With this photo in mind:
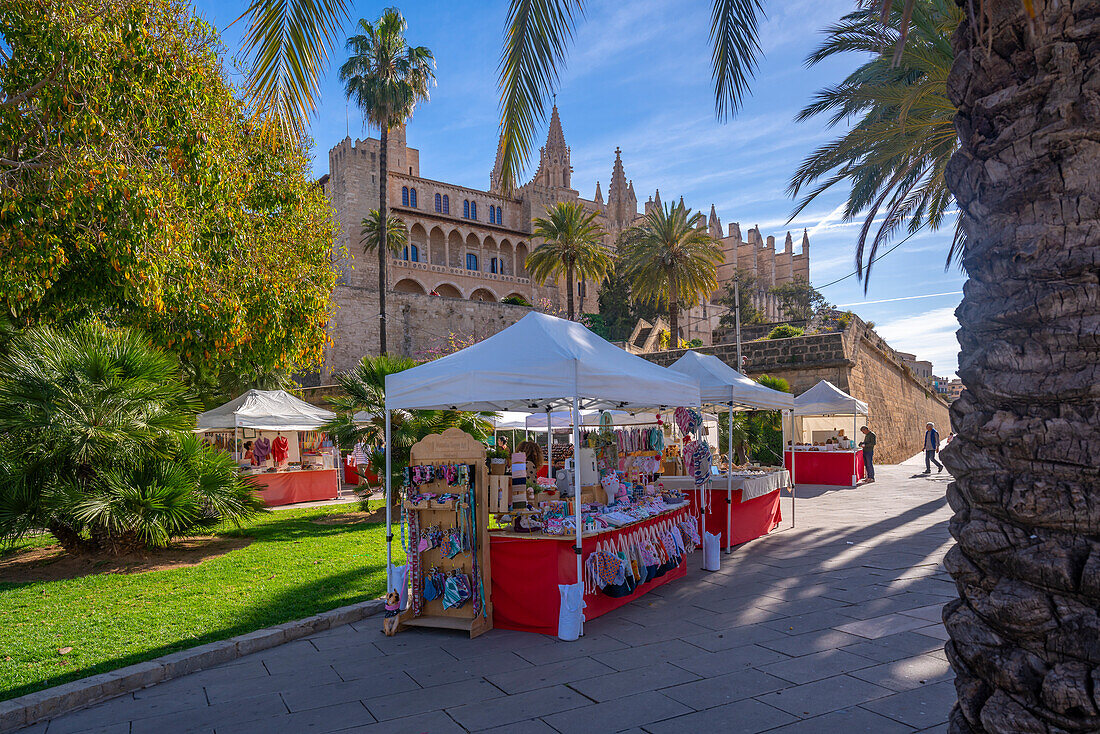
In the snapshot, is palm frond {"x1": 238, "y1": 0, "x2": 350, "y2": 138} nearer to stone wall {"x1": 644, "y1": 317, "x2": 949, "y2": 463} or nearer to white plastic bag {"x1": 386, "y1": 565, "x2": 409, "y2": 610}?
white plastic bag {"x1": 386, "y1": 565, "x2": 409, "y2": 610}

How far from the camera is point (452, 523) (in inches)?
237

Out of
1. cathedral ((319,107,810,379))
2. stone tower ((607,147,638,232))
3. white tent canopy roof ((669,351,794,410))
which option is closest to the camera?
white tent canopy roof ((669,351,794,410))

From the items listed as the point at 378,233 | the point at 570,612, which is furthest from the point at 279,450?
the point at 378,233

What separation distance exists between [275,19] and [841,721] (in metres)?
5.43

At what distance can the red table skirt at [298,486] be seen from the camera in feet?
52.4

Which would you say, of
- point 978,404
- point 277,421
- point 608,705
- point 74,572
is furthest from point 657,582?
point 277,421

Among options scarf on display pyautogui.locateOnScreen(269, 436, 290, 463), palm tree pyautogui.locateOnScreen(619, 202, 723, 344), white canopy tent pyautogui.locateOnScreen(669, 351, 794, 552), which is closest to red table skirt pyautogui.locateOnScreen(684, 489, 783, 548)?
white canopy tent pyautogui.locateOnScreen(669, 351, 794, 552)

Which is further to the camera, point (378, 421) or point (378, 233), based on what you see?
point (378, 233)

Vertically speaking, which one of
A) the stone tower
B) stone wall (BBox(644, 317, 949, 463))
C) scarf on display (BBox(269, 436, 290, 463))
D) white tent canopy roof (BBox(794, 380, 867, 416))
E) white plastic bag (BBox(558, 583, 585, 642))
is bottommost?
white plastic bag (BBox(558, 583, 585, 642))

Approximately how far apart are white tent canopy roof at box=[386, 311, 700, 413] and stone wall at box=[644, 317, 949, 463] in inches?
787

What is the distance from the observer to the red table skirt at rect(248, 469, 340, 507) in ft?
52.4

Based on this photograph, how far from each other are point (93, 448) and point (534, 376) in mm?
6185

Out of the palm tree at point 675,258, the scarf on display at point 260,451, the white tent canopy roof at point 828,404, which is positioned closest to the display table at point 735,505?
the white tent canopy roof at point 828,404

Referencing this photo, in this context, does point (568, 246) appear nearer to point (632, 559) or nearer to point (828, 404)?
point (828, 404)
